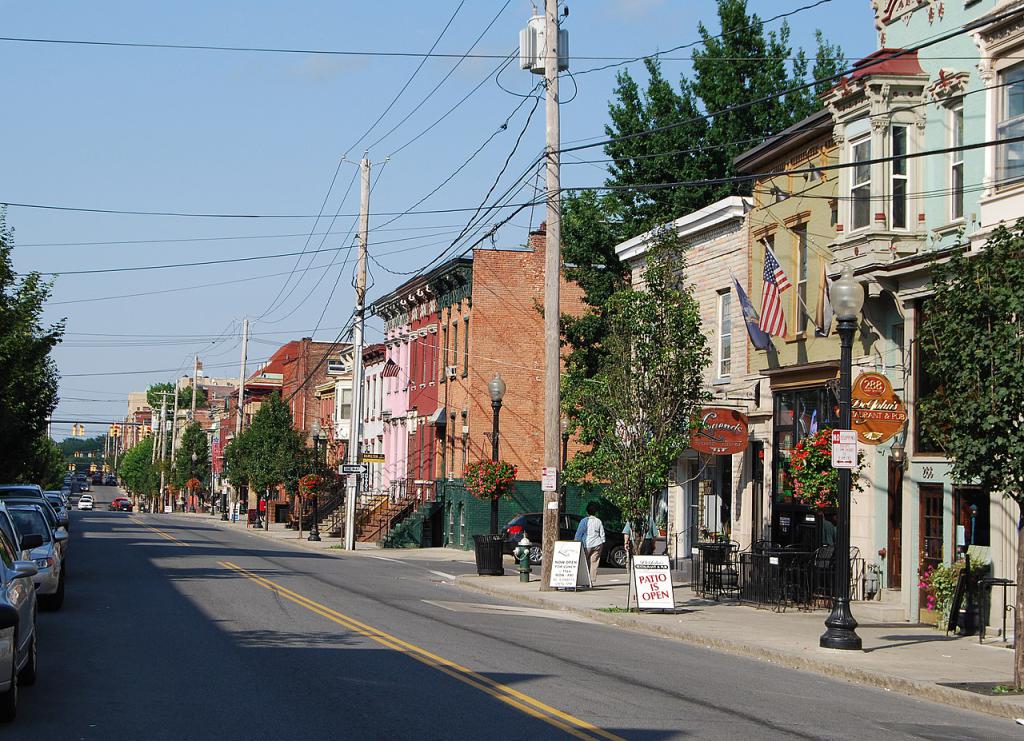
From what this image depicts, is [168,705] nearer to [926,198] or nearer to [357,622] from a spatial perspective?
[357,622]

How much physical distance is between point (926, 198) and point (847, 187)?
2129 mm

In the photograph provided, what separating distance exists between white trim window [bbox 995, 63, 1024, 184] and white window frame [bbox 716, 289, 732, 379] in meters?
10.7

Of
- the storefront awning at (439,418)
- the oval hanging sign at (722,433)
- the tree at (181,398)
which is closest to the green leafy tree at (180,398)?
the tree at (181,398)

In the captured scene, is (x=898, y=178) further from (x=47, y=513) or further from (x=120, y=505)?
(x=120, y=505)

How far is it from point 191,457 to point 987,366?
10186 cm

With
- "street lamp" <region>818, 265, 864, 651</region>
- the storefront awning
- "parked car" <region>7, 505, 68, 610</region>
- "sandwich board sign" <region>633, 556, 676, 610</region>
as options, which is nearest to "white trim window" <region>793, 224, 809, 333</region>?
"sandwich board sign" <region>633, 556, 676, 610</region>

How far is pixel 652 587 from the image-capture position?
72.7 ft

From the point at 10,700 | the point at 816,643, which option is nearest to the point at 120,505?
the point at 816,643

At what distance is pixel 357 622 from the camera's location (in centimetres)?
1822

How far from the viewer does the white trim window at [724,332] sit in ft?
97.4

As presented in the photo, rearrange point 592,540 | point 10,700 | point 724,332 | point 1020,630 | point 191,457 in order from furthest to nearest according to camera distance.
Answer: point 191,457
point 724,332
point 592,540
point 1020,630
point 10,700

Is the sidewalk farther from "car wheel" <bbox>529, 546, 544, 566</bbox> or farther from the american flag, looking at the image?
"car wheel" <bbox>529, 546, 544, 566</bbox>

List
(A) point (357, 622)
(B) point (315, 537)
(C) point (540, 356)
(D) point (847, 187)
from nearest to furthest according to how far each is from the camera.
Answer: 1. (A) point (357, 622)
2. (D) point (847, 187)
3. (C) point (540, 356)
4. (B) point (315, 537)

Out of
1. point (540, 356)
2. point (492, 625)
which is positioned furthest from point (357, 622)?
point (540, 356)
